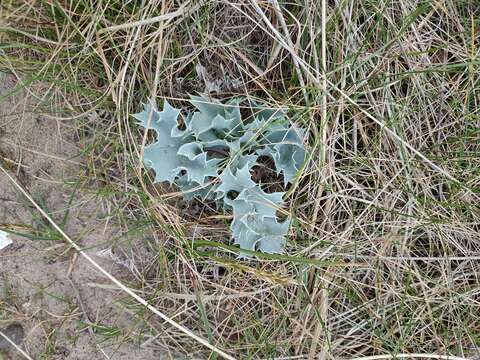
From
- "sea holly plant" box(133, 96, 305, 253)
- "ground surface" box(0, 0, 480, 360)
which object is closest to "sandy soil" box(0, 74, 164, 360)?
"ground surface" box(0, 0, 480, 360)

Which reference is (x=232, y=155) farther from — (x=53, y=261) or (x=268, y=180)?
(x=53, y=261)

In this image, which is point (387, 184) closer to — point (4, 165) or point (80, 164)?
point (80, 164)

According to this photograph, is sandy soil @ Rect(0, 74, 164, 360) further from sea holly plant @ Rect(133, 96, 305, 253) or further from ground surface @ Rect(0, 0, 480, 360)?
sea holly plant @ Rect(133, 96, 305, 253)

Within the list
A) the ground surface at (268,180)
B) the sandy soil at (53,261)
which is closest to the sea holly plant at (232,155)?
the ground surface at (268,180)

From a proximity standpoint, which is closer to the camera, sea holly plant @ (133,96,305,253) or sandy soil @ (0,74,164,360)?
sea holly plant @ (133,96,305,253)

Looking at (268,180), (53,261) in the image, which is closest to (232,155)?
(268,180)
